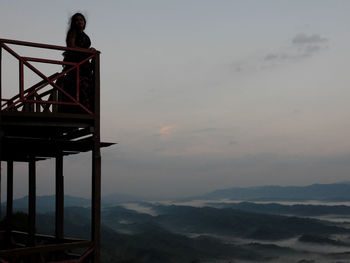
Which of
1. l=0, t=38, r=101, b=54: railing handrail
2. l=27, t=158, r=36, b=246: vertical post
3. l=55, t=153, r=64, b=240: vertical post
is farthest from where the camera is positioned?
l=27, t=158, r=36, b=246: vertical post

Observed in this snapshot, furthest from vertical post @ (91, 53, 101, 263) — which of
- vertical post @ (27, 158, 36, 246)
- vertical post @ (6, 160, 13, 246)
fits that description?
vertical post @ (6, 160, 13, 246)

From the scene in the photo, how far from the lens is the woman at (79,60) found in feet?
35.7

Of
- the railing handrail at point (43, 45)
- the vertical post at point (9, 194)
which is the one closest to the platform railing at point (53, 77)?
the railing handrail at point (43, 45)

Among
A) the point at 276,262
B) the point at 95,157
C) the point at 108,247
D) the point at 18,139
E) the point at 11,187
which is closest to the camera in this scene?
the point at 95,157

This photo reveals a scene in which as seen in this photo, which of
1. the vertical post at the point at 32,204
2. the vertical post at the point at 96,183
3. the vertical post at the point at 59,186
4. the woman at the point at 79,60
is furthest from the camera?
the vertical post at the point at 32,204

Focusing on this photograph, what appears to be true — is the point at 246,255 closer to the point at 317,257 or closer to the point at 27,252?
the point at 317,257

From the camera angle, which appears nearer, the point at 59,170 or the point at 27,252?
the point at 27,252

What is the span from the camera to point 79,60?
10883 millimetres

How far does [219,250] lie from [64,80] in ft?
639

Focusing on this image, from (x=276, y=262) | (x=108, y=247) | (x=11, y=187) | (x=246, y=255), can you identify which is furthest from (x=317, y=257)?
(x=11, y=187)

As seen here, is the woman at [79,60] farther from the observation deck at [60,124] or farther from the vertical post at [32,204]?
the vertical post at [32,204]

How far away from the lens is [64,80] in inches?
435

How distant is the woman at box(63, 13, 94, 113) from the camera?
35.7ft

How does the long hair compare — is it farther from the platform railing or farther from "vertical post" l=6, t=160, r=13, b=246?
"vertical post" l=6, t=160, r=13, b=246
